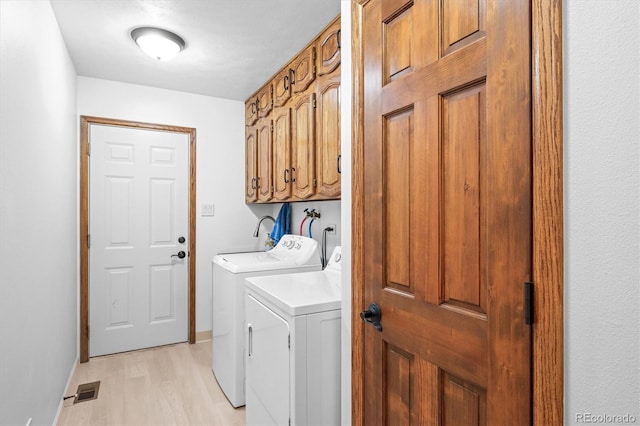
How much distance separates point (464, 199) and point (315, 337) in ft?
2.96

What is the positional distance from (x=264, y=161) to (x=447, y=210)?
2.30 metres

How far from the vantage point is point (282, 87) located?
271 centimetres

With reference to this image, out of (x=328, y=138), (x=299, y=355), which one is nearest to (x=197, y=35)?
(x=328, y=138)

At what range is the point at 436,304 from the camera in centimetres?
99

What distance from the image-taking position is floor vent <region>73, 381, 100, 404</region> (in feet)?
7.71

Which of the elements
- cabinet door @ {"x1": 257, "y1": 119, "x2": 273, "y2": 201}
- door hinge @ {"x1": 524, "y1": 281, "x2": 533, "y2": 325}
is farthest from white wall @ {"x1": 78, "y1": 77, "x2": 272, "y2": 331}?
door hinge @ {"x1": 524, "y1": 281, "x2": 533, "y2": 325}

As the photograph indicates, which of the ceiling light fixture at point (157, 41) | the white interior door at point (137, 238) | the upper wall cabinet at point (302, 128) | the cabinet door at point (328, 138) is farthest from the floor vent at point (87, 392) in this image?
the ceiling light fixture at point (157, 41)

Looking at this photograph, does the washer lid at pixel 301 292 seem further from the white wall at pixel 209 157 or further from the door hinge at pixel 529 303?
the white wall at pixel 209 157

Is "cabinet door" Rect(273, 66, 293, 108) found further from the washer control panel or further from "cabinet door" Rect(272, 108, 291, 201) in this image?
the washer control panel

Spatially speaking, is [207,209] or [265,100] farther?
[207,209]

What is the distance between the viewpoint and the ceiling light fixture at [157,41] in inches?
85.0

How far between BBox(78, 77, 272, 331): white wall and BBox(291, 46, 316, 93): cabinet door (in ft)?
4.03

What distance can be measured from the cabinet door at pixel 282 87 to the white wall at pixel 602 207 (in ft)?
7.00

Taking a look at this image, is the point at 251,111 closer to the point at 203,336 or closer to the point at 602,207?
the point at 203,336
